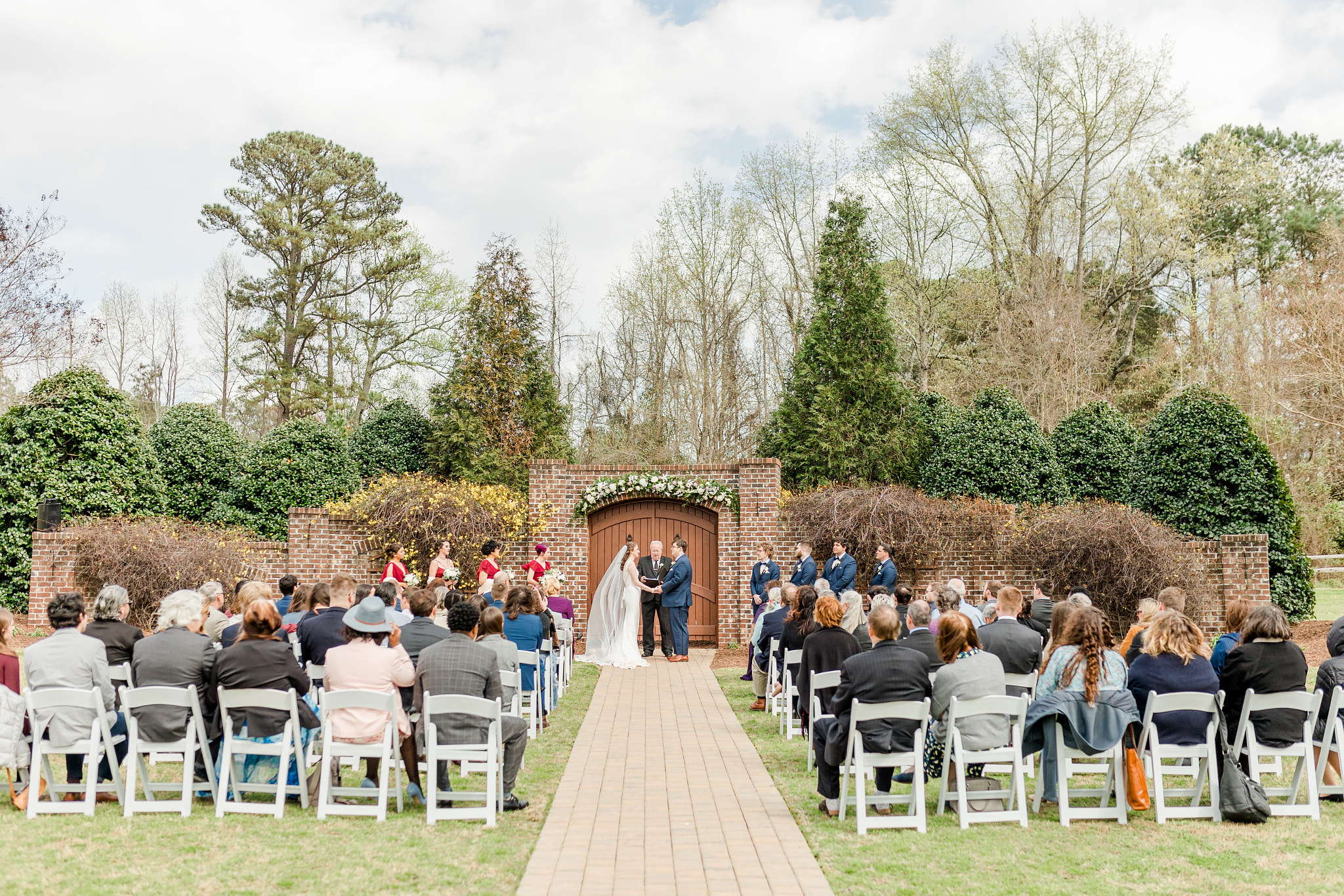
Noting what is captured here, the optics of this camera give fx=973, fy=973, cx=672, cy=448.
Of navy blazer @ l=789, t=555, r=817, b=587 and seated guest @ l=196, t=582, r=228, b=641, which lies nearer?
seated guest @ l=196, t=582, r=228, b=641

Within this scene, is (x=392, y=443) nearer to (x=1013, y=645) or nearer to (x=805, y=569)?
(x=805, y=569)

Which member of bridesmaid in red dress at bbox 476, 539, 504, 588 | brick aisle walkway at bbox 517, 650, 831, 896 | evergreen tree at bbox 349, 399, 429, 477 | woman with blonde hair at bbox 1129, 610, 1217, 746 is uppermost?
evergreen tree at bbox 349, 399, 429, 477

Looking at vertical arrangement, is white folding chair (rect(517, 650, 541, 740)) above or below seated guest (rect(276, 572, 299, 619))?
below

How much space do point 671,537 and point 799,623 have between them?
7.97 meters

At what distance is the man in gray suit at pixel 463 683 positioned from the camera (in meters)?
6.44

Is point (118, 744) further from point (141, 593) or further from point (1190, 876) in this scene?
point (141, 593)

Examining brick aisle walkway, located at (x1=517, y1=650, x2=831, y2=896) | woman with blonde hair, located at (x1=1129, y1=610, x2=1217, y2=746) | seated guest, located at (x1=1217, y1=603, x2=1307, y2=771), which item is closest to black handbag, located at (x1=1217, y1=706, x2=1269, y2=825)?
woman with blonde hair, located at (x1=1129, y1=610, x2=1217, y2=746)

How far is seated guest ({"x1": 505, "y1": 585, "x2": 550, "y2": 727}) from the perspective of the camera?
9.36 metres

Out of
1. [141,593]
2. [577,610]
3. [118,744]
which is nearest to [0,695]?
[118,744]

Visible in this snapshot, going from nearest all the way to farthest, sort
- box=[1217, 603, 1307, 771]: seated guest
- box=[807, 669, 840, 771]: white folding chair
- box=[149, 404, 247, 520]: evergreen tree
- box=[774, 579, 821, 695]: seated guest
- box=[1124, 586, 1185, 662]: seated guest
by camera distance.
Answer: box=[1217, 603, 1307, 771]: seated guest, box=[807, 669, 840, 771]: white folding chair, box=[1124, 586, 1185, 662]: seated guest, box=[774, 579, 821, 695]: seated guest, box=[149, 404, 247, 520]: evergreen tree

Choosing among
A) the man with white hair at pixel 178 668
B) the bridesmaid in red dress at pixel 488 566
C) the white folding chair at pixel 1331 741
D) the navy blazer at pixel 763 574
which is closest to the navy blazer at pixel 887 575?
the navy blazer at pixel 763 574

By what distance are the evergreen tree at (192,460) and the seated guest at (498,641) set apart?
598 inches

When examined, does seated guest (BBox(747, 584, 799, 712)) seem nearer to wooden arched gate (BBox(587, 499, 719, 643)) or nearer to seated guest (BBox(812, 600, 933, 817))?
seated guest (BBox(812, 600, 933, 817))

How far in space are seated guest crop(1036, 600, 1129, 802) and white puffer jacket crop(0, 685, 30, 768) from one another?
6.63 metres
